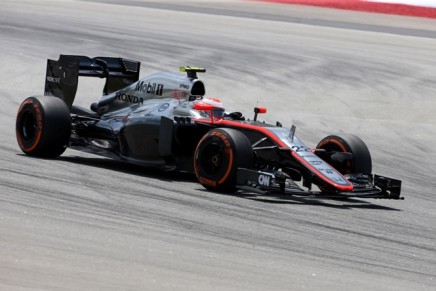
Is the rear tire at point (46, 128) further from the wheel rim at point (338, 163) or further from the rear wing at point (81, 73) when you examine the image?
the wheel rim at point (338, 163)

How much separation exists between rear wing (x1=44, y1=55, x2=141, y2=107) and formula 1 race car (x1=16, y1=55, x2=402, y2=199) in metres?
0.01

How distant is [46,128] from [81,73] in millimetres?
1528

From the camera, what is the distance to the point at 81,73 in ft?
46.2

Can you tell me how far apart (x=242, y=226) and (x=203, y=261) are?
1.78 m

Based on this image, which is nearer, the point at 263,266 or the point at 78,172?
the point at 263,266

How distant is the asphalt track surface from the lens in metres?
7.66

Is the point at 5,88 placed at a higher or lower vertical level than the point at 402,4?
lower

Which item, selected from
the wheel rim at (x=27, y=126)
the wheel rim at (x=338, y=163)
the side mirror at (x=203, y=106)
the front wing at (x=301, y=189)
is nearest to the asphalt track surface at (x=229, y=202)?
the front wing at (x=301, y=189)

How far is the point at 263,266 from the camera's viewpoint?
316 inches

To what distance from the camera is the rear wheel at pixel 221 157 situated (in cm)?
1128

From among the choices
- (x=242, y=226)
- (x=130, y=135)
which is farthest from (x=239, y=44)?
(x=242, y=226)

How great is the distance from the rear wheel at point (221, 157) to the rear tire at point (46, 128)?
2.05 m

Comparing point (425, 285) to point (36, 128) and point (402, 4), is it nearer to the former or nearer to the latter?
point (36, 128)

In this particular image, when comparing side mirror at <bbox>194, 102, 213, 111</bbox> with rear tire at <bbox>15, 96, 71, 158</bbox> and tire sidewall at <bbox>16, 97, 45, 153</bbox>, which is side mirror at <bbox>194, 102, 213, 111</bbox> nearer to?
rear tire at <bbox>15, 96, 71, 158</bbox>
